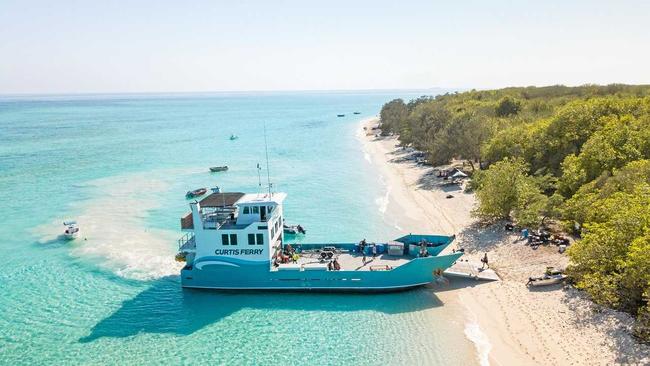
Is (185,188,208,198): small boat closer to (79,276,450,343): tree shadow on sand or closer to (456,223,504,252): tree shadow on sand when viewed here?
(79,276,450,343): tree shadow on sand

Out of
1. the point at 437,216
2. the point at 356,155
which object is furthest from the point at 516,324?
the point at 356,155

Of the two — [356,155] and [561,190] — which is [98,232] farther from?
[356,155]

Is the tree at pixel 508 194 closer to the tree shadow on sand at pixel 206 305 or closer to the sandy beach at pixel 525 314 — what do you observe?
the sandy beach at pixel 525 314

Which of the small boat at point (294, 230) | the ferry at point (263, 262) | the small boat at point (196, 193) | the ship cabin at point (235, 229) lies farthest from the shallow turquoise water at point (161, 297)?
the ship cabin at point (235, 229)

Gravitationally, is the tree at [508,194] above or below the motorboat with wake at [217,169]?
above

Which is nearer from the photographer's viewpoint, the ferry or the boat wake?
the ferry

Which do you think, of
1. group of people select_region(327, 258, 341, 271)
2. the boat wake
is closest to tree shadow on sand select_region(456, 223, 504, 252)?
group of people select_region(327, 258, 341, 271)
